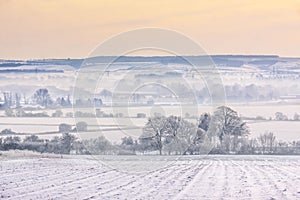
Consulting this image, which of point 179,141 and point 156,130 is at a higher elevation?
point 156,130

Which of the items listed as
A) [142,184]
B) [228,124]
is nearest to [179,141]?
[142,184]

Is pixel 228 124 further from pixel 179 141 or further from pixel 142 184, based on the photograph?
pixel 142 184

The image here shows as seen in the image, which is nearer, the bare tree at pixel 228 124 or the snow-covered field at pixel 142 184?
the snow-covered field at pixel 142 184

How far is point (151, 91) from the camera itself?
4103 cm

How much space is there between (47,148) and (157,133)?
19.2 metres

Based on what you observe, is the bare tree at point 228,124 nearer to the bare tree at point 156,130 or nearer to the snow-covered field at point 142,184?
the bare tree at point 156,130

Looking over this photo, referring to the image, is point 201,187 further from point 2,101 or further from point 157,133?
point 2,101

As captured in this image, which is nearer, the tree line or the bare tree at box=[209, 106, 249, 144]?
the tree line

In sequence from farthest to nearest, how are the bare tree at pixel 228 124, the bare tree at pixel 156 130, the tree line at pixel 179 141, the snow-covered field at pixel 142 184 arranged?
the bare tree at pixel 228 124
the tree line at pixel 179 141
the bare tree at pixel 156 130
the snow-covered field at pixel 142 184

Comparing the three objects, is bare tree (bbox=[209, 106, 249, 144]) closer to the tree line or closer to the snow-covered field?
the tree line

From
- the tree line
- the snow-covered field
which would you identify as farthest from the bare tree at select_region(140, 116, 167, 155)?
the snow-covered field

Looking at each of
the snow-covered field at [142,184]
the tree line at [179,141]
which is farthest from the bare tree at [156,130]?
the snow-covered field at [142,184]

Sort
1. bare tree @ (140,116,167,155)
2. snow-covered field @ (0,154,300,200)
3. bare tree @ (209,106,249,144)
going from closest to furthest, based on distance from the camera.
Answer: snow-covered field @ (0,154,300,200) < bare tree @ (140,116,167,155) < bare tree @ (209,106,249,144)

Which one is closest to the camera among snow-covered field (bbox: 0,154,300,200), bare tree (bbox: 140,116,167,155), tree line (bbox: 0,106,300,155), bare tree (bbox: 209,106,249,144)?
snow-covered field (bbox: 0,154,300,200)
